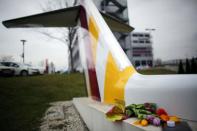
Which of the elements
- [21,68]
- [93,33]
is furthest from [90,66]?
[21,68]

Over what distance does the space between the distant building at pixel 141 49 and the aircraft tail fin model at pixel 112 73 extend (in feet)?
127

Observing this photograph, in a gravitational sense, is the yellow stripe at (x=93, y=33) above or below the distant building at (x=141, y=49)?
below

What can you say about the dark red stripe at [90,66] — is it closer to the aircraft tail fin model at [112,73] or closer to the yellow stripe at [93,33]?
the aircraft tail fin model at [112,73]

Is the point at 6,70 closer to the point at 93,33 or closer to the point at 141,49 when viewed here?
the point at 93,33

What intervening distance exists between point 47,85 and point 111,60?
33.4ft

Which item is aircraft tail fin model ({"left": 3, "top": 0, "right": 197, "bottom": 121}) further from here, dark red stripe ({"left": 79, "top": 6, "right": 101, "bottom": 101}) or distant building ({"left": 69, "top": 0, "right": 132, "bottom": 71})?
distant building ({"left": 69, "top": 0, "right": 132, "bottom": 71})

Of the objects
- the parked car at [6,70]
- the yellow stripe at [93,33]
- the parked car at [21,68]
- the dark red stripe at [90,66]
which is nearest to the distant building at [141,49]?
the parked car at [21,68]

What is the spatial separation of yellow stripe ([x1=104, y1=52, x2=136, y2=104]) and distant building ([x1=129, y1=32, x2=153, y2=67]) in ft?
130

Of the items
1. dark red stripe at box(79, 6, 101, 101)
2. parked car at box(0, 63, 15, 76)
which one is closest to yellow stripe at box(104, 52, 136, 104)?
dark red stripe at box(79, 6, 101, 101)

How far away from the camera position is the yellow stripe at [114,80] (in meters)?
2.40

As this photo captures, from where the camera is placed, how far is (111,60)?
2662 millimetres

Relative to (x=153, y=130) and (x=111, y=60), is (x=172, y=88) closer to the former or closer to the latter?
(x=153, y=130)

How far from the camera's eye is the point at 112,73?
8.67 feet

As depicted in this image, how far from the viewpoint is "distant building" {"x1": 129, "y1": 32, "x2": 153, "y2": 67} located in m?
47.5
